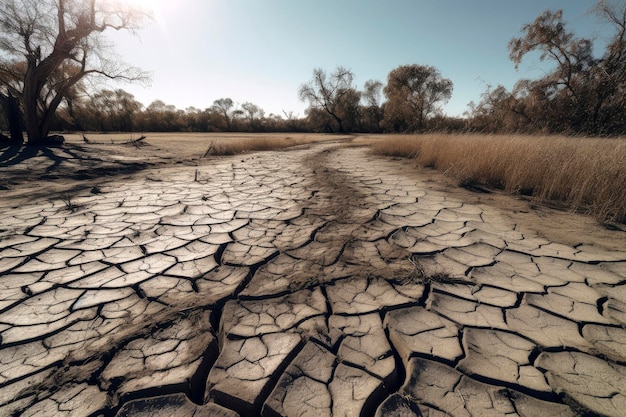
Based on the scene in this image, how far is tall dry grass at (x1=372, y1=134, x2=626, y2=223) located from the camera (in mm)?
2650

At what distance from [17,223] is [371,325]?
346 cm

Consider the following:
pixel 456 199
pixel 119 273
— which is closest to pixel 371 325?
pixel 119 273

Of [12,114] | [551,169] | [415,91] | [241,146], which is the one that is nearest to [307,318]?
[551,169]

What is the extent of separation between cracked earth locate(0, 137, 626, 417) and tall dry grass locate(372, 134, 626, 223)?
27.8 inches

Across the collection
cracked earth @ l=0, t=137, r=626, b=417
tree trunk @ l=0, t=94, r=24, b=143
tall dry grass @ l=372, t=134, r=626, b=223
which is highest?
tree trunk @ l=0, t=94, r=24, b=143

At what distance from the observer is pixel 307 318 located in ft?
4.43

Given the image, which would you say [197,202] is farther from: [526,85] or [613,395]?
[526,85]

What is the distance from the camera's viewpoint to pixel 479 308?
142 centimetres

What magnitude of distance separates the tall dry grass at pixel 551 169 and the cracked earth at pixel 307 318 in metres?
0.71

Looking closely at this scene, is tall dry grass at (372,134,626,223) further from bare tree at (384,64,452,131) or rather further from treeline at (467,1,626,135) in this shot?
bare tree at (384,64,452,131)

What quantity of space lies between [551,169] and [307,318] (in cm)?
369

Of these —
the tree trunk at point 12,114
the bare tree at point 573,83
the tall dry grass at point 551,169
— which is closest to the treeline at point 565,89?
the bare tree at point 573,83

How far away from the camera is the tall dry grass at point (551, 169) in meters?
2.65

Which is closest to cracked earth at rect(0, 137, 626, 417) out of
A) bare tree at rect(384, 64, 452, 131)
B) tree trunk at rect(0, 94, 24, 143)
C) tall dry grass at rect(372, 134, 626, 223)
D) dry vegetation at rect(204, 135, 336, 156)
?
tall dry grass at rect(372, 134, 626, 223)
